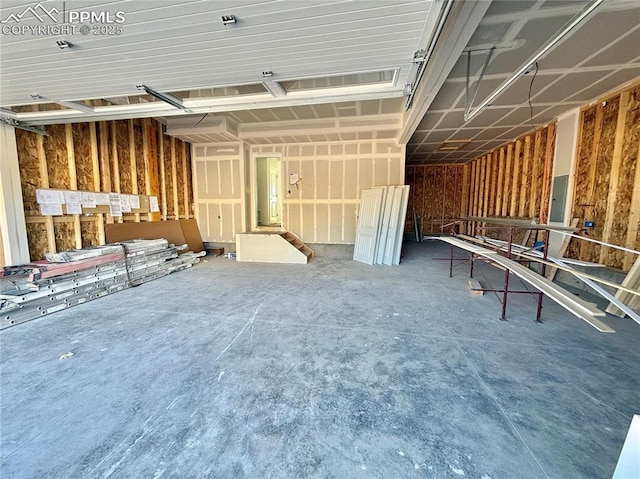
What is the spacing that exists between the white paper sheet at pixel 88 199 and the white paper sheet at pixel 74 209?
95mm

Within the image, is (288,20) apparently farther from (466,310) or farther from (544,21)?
(466,310)

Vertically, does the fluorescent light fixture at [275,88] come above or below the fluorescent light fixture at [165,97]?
above

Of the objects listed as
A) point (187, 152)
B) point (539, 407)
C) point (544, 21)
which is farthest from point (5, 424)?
point (187, 152)

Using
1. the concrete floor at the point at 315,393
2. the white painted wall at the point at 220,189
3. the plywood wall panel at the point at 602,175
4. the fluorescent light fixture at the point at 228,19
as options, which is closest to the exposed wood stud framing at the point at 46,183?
the concrete floor at the point at 315,393

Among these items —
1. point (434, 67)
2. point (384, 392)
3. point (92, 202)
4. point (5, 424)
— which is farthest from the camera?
point (92, 202)

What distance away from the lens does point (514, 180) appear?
651cm

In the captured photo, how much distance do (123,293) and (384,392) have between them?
4.25m

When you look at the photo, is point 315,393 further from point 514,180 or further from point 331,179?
point 514,180

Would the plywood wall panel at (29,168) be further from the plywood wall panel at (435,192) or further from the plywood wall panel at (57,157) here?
the plywood wall panel at (435,192)

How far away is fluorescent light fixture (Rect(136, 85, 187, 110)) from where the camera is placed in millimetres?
2988

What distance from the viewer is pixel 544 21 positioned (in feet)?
7.78

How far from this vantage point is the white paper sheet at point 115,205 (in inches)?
191

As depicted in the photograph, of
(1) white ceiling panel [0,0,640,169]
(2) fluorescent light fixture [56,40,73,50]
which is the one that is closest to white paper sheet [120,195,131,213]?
(1) white ceiling panel [0,0,640,169]

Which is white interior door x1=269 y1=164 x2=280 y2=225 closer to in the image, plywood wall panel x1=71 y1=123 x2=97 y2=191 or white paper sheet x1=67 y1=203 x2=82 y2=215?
plywood wall panel x1=71 y1=123 x2=97 y2=191
